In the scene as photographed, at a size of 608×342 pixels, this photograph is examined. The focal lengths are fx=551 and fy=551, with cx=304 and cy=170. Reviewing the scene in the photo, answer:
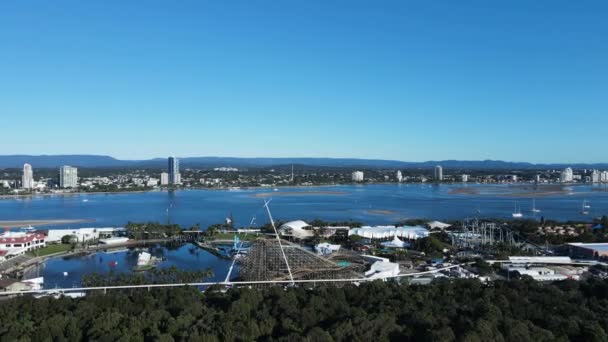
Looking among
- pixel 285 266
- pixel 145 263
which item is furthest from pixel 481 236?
pixel 145 263

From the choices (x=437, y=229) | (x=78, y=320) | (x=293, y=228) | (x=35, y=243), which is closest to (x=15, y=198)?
(x=35, y=243)

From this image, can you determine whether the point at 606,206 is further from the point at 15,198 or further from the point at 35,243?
the point at 15,198

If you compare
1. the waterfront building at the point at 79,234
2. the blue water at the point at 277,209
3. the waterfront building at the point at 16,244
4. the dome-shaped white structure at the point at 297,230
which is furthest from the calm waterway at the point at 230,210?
the dome-shaped white structure at the point at 297,230

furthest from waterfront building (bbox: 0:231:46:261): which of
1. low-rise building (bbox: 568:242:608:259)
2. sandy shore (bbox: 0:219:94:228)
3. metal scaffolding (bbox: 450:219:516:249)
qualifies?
low-rise building (bbox: 568:242:608:259)

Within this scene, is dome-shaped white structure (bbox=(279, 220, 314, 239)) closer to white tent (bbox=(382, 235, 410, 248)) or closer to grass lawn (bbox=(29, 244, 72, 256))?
white tent (bbox=(382, 235, 410, 248))

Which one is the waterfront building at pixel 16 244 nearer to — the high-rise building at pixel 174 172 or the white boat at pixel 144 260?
the white boat at pixel 144 260

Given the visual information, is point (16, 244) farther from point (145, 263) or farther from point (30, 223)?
point (30, 223)
